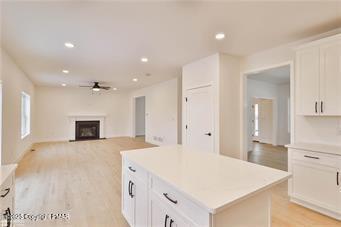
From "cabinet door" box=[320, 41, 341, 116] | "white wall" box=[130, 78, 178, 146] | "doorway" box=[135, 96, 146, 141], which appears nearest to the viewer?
"cabinet door" box=[320, 41, 341, 116]

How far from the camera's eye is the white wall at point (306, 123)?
274cm

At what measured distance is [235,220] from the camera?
109cm

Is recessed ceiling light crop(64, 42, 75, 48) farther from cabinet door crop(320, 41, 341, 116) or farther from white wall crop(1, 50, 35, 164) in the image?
cabinet door crop(320, 41, 341, 116)

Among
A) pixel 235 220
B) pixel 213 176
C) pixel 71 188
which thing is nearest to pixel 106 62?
pixel 71 188

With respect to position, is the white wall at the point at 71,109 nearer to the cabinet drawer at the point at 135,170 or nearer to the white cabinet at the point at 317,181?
the cabinet drawer at the point at 135,170

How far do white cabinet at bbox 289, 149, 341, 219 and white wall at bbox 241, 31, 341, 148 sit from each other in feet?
1.68

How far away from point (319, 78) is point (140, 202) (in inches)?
115

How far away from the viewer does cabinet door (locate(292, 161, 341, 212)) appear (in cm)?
231

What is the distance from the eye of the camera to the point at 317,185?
2459mm

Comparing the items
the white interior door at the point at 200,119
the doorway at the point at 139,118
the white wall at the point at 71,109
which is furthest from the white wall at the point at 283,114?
the white wall at the point at 71,109

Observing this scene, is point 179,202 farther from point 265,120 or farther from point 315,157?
point 265,120

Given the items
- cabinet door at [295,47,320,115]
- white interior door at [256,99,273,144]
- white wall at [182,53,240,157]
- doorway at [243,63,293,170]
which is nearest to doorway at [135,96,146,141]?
doorway at [243,63,293,170]

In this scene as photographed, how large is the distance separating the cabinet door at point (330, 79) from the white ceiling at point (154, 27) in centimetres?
40

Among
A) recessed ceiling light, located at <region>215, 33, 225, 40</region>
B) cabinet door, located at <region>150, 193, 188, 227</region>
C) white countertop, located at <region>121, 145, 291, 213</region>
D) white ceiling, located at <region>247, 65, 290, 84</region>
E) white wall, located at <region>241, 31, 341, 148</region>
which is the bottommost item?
cabinet door, located at <region>150, 193, 188, 227</region>
